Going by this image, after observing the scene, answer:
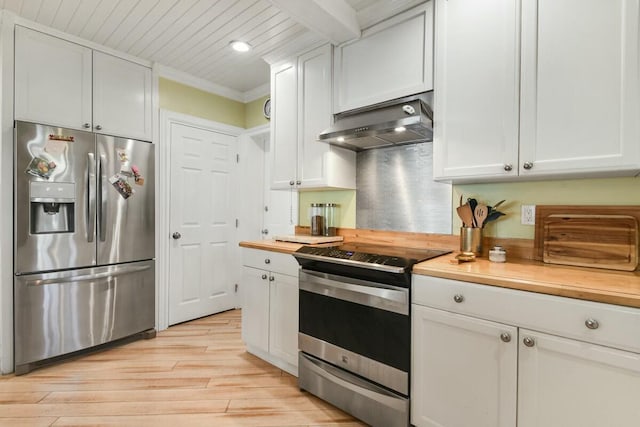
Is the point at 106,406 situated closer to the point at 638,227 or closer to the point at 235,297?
the point at 235,297

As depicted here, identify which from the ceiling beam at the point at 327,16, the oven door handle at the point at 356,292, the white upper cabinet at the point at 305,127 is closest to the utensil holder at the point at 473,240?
the oven door handle at the point at 356,292

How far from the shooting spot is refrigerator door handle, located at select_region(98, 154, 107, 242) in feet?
8.65

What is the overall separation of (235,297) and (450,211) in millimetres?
2726

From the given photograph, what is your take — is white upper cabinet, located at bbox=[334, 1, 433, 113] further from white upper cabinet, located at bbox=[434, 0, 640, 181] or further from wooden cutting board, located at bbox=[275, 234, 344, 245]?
wooden cutting board, located at bbox=[275, 234, 344, 245]

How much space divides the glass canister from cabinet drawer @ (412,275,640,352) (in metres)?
1.29

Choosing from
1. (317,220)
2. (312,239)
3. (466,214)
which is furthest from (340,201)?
(466,214)

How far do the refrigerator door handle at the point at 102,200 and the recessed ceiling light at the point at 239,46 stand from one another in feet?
4.63

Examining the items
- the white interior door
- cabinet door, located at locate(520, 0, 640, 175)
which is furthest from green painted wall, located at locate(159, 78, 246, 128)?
cabinet door, located at locate(520, 0, 640, 175)

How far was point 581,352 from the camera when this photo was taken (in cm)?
118

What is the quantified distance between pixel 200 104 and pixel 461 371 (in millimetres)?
3367

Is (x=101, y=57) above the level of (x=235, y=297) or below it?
above

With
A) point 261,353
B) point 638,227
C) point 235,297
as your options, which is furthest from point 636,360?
point 235,297

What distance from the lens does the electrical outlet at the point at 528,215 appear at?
180 centimetres

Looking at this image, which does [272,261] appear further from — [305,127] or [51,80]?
[51,80]
